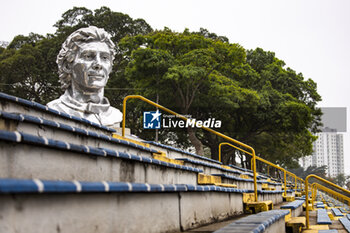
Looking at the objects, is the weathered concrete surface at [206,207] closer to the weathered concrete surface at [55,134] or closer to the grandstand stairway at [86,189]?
the grandstand stairway at [86,189]

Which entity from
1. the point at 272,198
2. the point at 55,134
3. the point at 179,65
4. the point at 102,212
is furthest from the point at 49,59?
the point at 102,212

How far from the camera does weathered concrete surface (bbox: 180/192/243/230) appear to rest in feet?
13.5

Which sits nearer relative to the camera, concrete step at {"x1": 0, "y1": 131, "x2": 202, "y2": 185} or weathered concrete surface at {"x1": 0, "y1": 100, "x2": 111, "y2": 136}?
concrete step at {"x1": 0, "y1": 131, "x2": 202, "y2": 185}

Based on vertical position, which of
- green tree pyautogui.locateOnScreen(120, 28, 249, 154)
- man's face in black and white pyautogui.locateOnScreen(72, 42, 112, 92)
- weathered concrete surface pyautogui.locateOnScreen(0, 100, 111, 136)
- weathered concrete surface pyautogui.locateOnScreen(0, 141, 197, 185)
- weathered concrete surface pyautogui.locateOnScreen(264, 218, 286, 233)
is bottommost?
weathered concrete surface pyautogui.locateOnScreen(264, 218, 286, 233)

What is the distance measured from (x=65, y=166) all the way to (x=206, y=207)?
224 centimetres

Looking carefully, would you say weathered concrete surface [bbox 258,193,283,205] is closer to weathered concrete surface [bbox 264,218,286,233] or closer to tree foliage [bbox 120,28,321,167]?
weathered concrete surface [bbox 264,218,286,233]

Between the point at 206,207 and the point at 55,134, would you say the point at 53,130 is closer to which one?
the point at 55,134

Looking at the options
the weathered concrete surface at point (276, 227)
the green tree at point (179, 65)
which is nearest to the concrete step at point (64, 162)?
the weathered concrete surface at point (276, 227)

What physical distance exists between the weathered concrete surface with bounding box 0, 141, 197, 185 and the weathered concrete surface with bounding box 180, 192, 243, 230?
21.6 inches

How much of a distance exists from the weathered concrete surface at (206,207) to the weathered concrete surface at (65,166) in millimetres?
550

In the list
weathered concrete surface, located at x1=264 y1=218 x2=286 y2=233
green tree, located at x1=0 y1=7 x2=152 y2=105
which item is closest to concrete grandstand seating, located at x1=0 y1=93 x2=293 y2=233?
weathered concrete surface, located at x1=264 y1=218 x2=286 y2=233

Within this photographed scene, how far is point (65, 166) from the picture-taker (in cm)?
321

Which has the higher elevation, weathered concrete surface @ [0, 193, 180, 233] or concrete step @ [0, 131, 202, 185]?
concrete step @ [0, 131, 202, 185]

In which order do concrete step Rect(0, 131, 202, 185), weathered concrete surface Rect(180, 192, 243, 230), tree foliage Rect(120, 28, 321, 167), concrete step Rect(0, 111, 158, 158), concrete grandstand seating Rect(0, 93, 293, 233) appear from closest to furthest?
1. concrete grandstand seating Rect(0, 93, 293, 233)
2. concrete step Rect(0, 131, 202, 185)
3. concrete step Rect(0, 111, 158, 158)
4. weathered concrete surface Rect(180, 192, 243, 230)
5. tree foliage Rect(120, 28, 321, 167)
